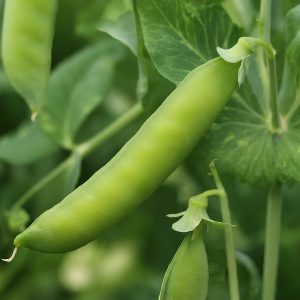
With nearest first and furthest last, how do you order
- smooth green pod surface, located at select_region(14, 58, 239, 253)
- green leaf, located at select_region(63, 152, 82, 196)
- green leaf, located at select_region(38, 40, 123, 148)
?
smooth green pod surface, located at select_region(14, 58, 239, 253) < green leaf, located at select_region(63, 152, 82, 196) < green leaf, located at select_region(38, 40, 123, 148)

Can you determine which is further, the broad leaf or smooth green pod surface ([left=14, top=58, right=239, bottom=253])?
Result: the broad leaf

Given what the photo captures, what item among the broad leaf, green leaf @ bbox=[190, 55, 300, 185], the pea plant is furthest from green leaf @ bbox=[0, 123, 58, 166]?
green leaf @ bbox=[190, 55, 300, 185]

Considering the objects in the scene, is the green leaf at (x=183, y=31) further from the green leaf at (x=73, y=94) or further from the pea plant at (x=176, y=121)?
the green leaf at (x=73, y=94)

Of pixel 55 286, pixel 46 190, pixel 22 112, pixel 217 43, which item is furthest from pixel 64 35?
pixel 217 43

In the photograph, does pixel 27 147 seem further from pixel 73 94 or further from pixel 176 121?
pixel 176 121

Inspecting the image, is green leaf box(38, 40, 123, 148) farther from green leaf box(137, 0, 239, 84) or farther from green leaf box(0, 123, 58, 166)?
green leaf box(137, 0, 239, 84)

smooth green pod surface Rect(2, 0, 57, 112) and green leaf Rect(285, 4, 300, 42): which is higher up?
green leaf Rect(285, 4, 300, 42)

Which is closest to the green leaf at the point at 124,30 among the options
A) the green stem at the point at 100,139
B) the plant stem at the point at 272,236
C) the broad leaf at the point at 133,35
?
the broad leaf at the point at 133,35
